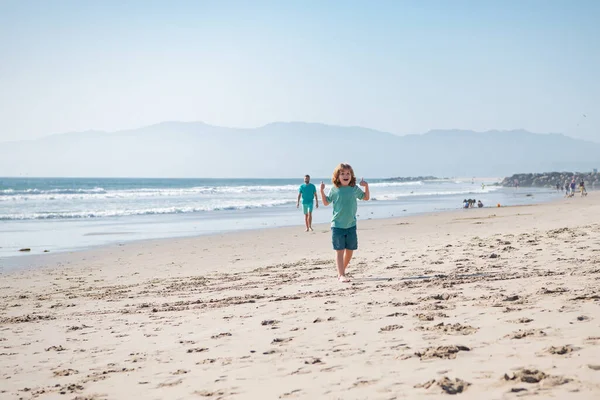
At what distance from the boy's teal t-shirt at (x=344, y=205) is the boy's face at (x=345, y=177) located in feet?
0.25

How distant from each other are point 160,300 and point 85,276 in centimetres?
388

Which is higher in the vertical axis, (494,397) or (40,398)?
(494,397)

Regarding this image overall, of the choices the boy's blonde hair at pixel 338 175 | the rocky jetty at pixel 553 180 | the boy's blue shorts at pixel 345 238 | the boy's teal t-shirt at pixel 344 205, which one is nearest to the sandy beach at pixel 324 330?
the boy's blue shorts at pixel 345 238

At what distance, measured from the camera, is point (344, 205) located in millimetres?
8156

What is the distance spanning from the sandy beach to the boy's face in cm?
139

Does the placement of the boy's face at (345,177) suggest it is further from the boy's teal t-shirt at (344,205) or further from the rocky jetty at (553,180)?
the rocky jetty at (553,180)

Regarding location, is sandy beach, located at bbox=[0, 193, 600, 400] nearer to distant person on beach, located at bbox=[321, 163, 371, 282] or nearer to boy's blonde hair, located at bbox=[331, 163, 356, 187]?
distant person on beach, located at bbox=[321, 163, 371, 282]

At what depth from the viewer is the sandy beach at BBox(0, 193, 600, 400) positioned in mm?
3699

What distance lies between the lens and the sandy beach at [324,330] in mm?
3699

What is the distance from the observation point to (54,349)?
5285 mm

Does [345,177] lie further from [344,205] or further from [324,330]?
[324,330]

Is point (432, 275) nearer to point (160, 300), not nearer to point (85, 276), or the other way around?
point (160, 300)

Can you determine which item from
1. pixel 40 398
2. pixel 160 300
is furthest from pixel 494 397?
pixel 160 300

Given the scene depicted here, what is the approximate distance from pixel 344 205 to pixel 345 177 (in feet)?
1.34
